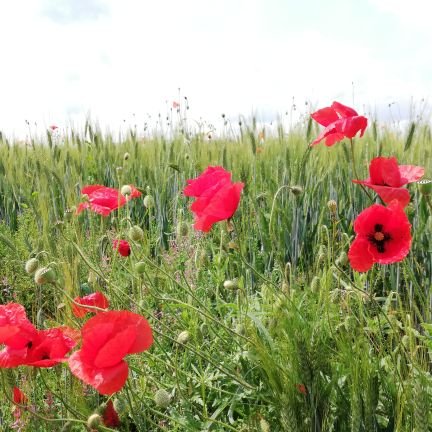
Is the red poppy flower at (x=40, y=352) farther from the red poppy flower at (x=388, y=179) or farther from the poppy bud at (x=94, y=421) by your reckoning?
the red poppy flower at (x=388, y=179)

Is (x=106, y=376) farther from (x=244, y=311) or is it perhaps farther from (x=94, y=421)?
(x=244, y=311)

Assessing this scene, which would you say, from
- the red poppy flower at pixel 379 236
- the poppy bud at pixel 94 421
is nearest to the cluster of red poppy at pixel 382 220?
the red poppy flower at pixel 379 236

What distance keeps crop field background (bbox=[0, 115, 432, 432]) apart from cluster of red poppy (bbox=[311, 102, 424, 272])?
7 cm

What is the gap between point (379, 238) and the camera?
1209 millimetres

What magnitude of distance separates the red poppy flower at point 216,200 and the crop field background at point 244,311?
0.09 m

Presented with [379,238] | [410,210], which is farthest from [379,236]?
[410,210]

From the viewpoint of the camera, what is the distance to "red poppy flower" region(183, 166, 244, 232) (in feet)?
3.85

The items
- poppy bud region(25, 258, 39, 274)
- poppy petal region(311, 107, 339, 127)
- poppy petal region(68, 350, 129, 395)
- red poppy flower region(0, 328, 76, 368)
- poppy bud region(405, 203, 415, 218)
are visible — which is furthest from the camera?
poppy bud region(405, 203, 415, 218)

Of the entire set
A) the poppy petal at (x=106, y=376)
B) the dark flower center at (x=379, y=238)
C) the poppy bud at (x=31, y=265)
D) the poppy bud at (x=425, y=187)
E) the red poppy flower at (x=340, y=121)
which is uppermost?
the red poppy flower at (x=340, y=121)

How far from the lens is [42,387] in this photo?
170 cm

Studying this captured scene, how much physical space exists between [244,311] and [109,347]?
50cm

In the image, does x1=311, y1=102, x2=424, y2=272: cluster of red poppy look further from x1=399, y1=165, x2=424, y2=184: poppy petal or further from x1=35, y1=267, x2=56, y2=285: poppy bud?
x1=35, y1=267, x2=56, y2=285: poppy bud

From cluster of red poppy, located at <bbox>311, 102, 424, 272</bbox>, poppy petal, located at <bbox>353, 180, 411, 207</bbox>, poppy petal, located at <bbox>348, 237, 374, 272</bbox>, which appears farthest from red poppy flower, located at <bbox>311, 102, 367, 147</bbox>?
poppy petal, located at <bbox>348, 237, 374, 272</bbox>

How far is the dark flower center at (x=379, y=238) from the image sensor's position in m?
1.20
